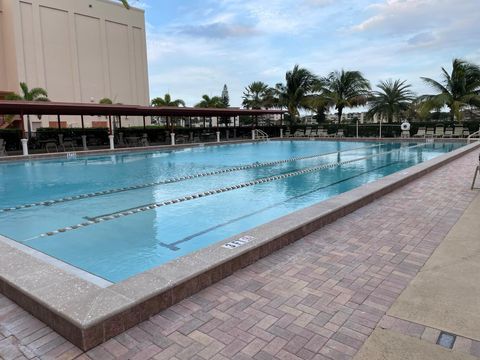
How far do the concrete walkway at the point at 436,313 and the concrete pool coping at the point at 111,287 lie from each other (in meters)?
1.40

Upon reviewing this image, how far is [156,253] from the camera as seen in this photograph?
203 inches

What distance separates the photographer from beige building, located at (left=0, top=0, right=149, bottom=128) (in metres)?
32.0

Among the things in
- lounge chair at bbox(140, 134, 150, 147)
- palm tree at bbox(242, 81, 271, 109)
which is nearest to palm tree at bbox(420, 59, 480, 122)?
lounge chair at bbox(140, 134, 150, 147)

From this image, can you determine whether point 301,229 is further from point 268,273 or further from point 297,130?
point 297,130

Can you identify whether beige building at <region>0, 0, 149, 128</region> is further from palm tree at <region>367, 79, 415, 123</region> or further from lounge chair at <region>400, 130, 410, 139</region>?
lounge chair at <region>400, 130, 410, 139</region>

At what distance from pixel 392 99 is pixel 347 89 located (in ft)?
13.1

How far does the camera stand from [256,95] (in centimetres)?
4162

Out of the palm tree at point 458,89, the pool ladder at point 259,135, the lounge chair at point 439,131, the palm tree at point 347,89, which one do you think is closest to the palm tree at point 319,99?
the palm tree at point 347,89

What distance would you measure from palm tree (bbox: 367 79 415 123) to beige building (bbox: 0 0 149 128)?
2400cm

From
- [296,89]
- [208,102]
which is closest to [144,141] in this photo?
[208,102]

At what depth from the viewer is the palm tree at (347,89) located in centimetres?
3142

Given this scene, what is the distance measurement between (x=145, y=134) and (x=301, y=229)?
2093 centimetres

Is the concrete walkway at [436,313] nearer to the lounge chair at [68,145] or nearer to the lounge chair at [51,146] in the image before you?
the lounge chair at [51,146]

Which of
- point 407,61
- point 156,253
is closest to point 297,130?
point 407,61
